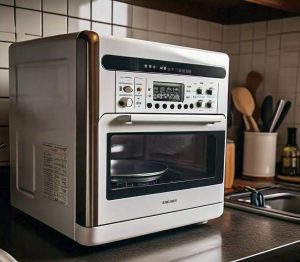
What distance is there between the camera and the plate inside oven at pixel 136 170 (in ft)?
2.74

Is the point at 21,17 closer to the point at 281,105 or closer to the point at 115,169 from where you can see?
the point at 115,169

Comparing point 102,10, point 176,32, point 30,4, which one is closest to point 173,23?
point 176,32

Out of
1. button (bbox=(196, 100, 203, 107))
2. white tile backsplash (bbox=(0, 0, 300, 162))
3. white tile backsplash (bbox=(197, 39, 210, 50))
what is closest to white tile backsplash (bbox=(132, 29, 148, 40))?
white tile backsplash (bbox=(0, 0, 300, 162))

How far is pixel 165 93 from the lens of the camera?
2.70ft

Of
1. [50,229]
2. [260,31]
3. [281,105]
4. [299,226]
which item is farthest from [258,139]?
[50,229]

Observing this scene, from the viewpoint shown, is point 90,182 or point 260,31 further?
point 260,31

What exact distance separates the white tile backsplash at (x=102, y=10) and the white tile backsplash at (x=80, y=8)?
19mm

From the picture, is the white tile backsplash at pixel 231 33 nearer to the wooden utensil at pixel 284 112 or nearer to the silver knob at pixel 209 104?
the wooden utensil at pixel 284 112

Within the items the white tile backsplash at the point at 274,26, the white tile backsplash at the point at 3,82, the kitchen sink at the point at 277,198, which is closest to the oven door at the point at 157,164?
the kitchen sink at the point at 277,198

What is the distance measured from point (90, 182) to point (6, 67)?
535 millimetres

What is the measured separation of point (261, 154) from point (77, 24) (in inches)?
30.2

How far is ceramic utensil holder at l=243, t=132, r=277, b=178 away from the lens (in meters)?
1.52

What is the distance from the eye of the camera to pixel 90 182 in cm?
75

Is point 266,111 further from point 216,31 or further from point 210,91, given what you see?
point 210,91
